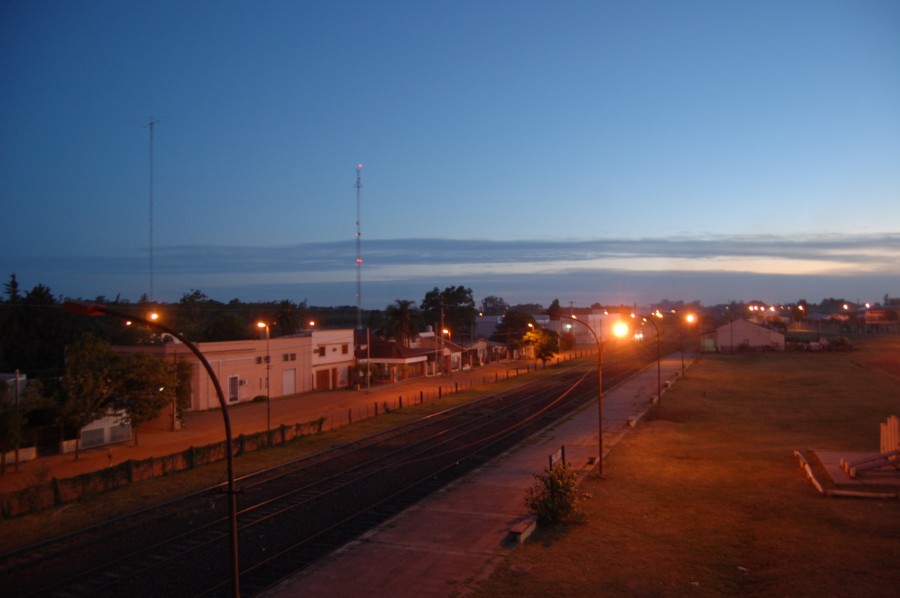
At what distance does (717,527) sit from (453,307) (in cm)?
8029

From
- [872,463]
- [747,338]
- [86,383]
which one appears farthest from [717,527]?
[747,338]

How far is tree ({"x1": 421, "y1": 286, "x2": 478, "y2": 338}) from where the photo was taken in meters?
92.4

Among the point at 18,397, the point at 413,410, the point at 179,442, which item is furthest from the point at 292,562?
the point at 413,410

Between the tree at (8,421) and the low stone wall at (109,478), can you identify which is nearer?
the low stone wall at (109,478)

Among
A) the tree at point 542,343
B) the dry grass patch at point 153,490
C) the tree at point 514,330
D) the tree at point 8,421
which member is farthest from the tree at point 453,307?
the tree at point 8,421

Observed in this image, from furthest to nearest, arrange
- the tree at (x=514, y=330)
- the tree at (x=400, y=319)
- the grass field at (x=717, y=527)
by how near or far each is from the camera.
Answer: the tree at (x=514, y=330) < the tree at (x=400, y=319) < the grass field at (x=717, y=527)

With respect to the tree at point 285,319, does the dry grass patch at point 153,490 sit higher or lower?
lower

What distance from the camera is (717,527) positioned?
14.2m

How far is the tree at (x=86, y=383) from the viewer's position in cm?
2322

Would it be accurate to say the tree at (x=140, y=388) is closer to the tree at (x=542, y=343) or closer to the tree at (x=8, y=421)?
the tree at (x=8, y=421)

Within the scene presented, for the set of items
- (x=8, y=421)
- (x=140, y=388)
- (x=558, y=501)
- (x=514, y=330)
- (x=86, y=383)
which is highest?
(x=86, y=383)

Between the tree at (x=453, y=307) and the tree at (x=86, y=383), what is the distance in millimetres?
68010

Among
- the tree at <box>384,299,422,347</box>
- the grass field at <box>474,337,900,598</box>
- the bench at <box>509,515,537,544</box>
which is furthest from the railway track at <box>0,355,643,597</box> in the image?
the tree at <box>384,299,422,347</box>

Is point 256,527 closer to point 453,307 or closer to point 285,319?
point 285,319
